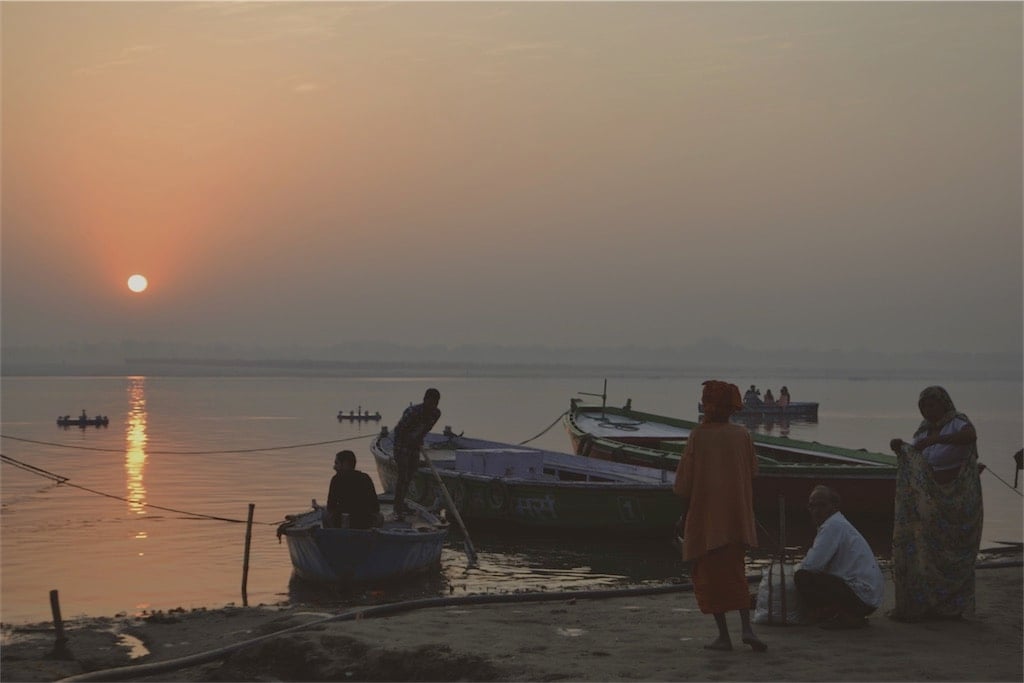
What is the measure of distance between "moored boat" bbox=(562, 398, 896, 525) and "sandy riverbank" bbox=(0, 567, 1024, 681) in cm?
814

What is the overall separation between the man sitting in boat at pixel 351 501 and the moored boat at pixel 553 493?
5.74 metres

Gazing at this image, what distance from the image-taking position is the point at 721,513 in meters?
8.60

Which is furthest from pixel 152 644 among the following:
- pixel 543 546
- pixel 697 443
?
pixel 543 546

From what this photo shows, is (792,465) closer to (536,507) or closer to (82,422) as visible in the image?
(536,507)

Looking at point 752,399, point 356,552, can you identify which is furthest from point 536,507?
point 752,399

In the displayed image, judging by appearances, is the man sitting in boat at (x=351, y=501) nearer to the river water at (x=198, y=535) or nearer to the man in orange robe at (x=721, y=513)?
the river water at (x=198, y=535)

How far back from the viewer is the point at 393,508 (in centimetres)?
1938

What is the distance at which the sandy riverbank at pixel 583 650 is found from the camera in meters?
8.16

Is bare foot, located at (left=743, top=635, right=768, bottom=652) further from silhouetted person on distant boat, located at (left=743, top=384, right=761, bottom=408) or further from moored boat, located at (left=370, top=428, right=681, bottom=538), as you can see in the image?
silhouetted person on distant boat, located at (left=743, top=384, right=761, bottom=408)

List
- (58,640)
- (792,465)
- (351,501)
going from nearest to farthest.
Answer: (58,640), (351,501), (792,465)

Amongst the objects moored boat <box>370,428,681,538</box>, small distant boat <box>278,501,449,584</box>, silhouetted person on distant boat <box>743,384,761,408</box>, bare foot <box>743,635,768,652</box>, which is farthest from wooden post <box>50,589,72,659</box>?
silhouetted person on distant boat <box>743,384,761,408</box>

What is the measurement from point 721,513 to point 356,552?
26.3 feet

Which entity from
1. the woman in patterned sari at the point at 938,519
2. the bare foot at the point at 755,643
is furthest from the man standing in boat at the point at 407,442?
the bare foot at the point at 755,643

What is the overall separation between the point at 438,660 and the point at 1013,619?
5.06 m
